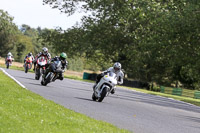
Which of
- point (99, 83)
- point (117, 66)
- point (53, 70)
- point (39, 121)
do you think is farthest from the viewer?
point (53, 70)

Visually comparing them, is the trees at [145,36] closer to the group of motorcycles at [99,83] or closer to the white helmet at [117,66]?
the group of motorcycles at [99,83]

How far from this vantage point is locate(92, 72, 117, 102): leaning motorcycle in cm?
1702

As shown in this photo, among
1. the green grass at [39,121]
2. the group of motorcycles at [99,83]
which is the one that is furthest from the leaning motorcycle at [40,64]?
the green grass at [39,121]

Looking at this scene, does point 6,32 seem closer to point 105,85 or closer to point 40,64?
point 40,64

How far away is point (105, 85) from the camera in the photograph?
17.0m

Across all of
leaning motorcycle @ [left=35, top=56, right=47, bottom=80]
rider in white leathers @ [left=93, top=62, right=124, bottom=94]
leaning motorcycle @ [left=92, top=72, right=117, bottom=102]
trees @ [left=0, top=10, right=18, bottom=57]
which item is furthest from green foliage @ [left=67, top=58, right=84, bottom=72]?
leaning motorcycle @ [left=92, top=72, right=117, bottom=102]

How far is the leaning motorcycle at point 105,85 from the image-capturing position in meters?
17.0

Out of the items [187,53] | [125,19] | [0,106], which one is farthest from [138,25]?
[0,106]

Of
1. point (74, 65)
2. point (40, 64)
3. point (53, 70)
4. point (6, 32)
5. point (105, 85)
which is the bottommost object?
point (105, 85)

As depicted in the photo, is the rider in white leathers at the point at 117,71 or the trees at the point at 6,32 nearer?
the rider in white leathers at the point at 117,71

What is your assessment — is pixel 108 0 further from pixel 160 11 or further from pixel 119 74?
pixel 119 74

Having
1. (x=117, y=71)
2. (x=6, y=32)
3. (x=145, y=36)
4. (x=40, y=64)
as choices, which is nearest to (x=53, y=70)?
(x=40, y=64)

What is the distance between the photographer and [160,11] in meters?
45.3

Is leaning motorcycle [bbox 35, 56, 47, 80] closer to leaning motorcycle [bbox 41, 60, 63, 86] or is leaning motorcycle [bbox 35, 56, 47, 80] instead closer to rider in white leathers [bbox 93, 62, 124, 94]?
leaning motorcycle [bbox 41, 60, 63, 86]
